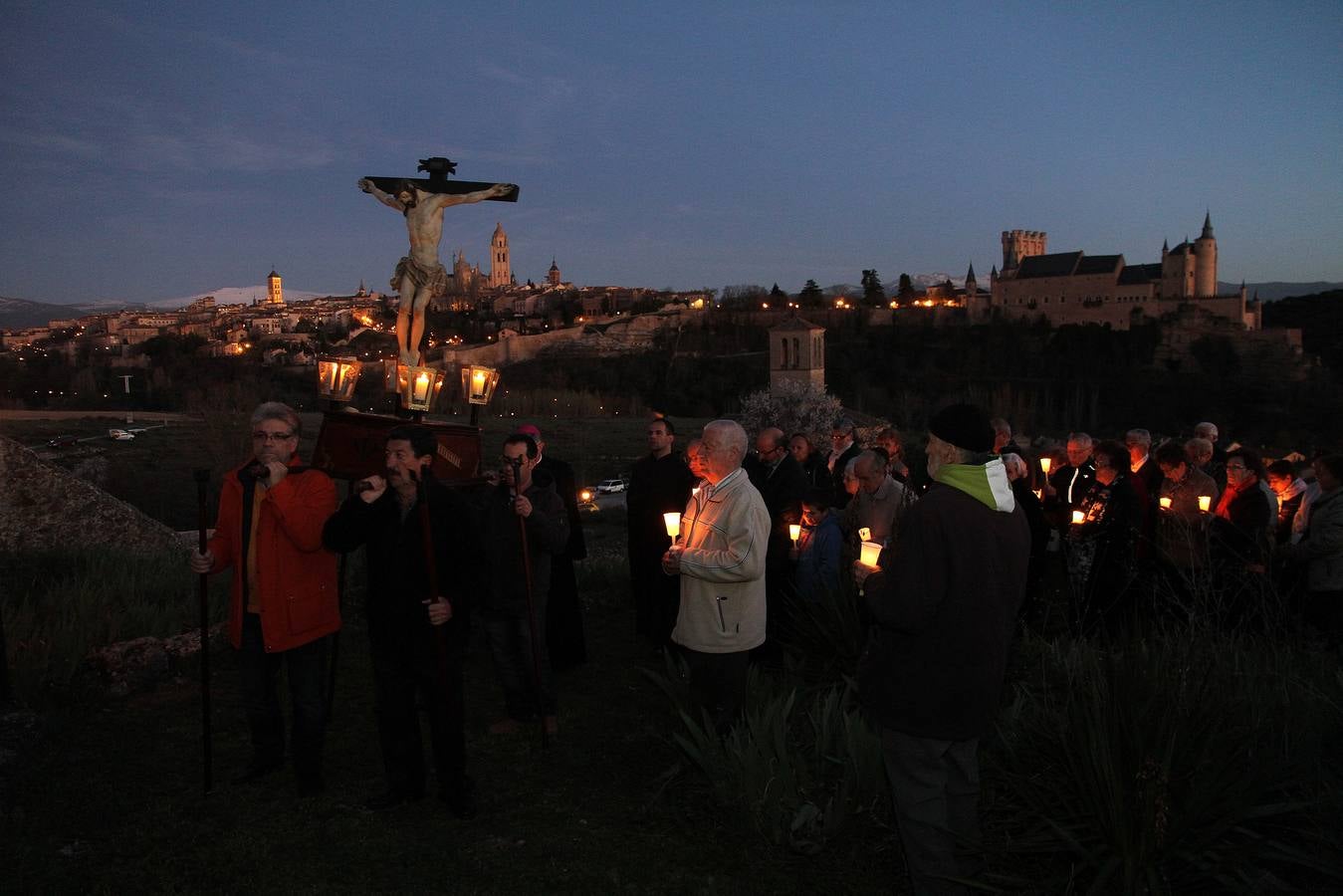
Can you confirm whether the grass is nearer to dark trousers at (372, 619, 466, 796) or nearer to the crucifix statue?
dark trousers at (372, 619, 466, 796)

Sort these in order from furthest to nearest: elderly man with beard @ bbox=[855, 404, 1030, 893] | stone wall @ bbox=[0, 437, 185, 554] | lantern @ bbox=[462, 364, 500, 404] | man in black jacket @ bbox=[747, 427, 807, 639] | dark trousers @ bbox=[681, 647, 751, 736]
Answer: stone wall @ bbox=[0, 437, 185, 554] < man in black jacket @ bbox=[747, 427, 807, 639] < lantern @ bbox=[462, 364, 500, 404] < dark trousers @ bbox=[681, 647, 751, 736] < elderly man with beard @ bbox=[855, 404, 1030, 893]

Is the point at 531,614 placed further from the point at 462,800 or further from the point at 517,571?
the point at 462,800

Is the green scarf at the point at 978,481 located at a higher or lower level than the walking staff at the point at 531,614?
higher

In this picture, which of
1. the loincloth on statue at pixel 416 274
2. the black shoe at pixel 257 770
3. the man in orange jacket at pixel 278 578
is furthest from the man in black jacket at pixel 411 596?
the loincloth on statue at pixel 416 274

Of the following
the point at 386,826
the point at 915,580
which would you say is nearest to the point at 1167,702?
the point at 915,580

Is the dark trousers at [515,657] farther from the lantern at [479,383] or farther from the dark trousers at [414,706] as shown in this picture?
the lantern at [479,383]

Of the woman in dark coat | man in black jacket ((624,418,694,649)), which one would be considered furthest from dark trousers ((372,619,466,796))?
the woman in dark coat

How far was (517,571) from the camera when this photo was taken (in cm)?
552

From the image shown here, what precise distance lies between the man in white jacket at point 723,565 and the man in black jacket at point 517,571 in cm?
121

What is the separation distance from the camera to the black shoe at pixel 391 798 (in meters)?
4.31

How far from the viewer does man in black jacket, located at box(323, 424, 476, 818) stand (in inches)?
162

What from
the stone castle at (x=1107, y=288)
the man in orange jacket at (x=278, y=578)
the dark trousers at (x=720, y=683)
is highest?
the stone castle at (x=1107, y=288)

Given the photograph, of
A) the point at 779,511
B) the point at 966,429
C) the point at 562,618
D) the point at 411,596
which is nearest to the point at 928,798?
the point at 966,429

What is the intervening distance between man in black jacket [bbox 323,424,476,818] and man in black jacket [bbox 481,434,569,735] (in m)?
1.03
